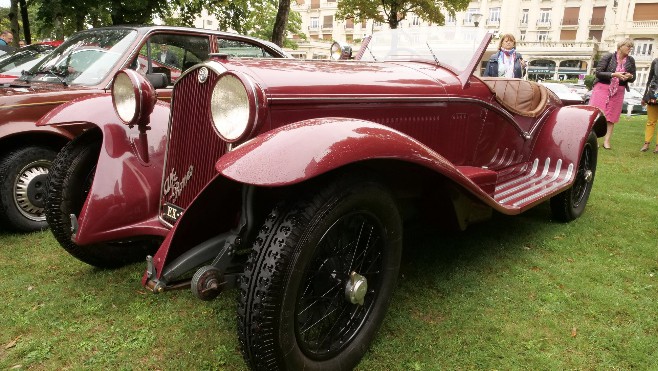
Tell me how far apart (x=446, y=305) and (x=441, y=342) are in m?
0.39

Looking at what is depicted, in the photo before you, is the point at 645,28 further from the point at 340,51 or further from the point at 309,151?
the point at 309,151

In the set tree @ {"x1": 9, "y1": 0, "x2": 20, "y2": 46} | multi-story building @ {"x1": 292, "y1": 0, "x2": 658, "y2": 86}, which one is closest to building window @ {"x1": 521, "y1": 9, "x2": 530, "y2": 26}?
multi-story building @ {"x1": 292, "y1": 0, "x2": 658, "y2": 86}

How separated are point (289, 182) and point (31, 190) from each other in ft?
10.3

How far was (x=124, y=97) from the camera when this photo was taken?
98.3 inches

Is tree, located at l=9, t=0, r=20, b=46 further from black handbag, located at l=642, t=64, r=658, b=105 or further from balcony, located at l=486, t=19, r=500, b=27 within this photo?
balcony, located at l=486, t=19, r=500, b=27

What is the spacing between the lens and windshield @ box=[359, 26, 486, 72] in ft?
10.7

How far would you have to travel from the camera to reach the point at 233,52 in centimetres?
480

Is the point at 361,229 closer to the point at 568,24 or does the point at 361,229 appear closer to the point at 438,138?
the point at 438,138

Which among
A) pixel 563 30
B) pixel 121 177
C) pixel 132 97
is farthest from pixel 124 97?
pixel 563 30

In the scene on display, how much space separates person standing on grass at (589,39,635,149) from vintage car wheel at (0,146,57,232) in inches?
310

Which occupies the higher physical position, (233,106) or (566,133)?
(233,106)

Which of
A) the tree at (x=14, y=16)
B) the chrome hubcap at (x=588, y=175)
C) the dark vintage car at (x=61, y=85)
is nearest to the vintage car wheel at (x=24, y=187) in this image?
the dark vintage car at (x=61, y=85)

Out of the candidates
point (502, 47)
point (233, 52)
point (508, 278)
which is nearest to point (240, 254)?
point (508, 278)

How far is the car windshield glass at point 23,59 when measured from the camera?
4840mm
